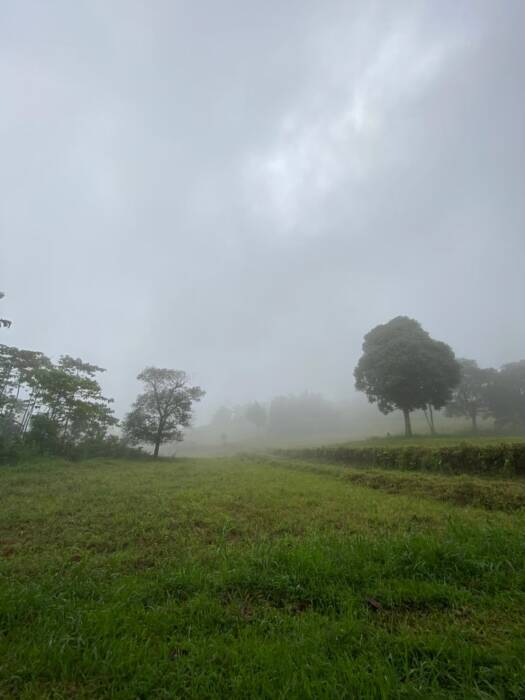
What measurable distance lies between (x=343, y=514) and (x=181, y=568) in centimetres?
439

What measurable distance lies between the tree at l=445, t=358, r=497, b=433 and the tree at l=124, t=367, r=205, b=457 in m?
32.8

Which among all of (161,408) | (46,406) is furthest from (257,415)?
(46,406)

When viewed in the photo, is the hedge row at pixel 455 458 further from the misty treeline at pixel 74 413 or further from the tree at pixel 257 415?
the tree at pixel 257 415

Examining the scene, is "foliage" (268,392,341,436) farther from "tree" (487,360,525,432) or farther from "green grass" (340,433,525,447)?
"green grass" (340,433,525,447)

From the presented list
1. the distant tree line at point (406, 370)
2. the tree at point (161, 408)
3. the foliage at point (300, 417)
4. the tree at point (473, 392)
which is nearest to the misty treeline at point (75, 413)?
the tree at point (161, 408)

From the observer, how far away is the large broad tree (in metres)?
25.5

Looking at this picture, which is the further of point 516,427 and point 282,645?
point 516,427

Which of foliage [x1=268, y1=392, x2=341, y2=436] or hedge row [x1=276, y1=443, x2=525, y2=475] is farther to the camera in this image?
foliage [x1=268, y1=392, x2=341, y2=436]

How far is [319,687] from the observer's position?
237 cm

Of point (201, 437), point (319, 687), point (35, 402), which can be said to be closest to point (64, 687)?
point (319, 687)

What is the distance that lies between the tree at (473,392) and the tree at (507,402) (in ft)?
1.75

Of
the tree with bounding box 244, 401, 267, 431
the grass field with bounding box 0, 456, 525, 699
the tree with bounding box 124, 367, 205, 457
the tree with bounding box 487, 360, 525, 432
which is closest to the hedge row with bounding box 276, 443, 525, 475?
the grass field with bounding box 0, 456, 525, 699

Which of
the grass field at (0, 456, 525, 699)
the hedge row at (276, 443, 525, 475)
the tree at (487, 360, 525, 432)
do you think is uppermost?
the tree at (487, 360, 525, 432)

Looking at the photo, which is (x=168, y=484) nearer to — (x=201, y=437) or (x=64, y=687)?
(x=64, y=687)
